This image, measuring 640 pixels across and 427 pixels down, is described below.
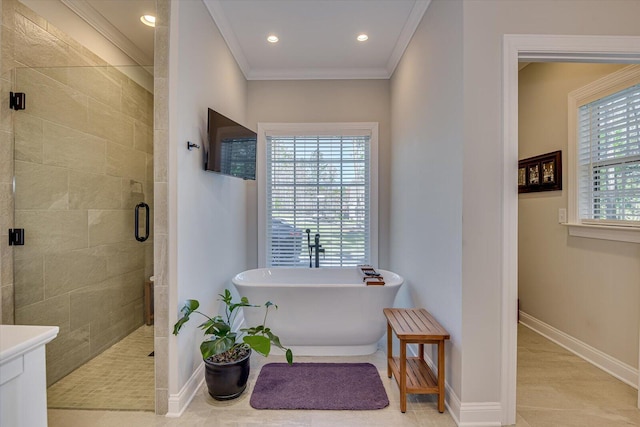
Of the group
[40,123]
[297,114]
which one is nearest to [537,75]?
[297,114]

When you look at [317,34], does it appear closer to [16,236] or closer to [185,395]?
[16,236]

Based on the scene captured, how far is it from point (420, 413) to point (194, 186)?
2103mm

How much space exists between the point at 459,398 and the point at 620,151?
2284 mm

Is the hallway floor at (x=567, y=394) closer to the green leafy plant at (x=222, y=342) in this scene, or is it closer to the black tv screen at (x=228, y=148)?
the green leafy plant at (x=222, y=342)

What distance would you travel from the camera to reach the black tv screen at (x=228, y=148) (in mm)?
2331

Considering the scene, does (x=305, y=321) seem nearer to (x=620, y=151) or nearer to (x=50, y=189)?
(x=50, y=189)

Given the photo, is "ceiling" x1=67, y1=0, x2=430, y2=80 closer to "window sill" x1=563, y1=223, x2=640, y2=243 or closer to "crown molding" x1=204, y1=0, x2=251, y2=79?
"crown molding" x1=204, y1=0, x2=251, y2=79

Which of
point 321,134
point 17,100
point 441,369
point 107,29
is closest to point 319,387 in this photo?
point 441,369

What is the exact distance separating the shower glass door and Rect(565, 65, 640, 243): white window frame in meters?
3.50

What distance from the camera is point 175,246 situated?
74.9 inches

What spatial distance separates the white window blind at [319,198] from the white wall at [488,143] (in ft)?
6.11

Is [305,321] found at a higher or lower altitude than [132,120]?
lower

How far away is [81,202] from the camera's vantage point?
2.28 m

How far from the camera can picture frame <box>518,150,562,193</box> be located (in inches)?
114
